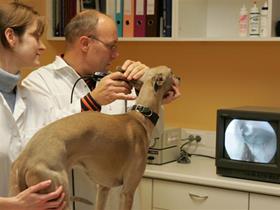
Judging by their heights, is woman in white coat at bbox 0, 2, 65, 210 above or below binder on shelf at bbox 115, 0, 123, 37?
below

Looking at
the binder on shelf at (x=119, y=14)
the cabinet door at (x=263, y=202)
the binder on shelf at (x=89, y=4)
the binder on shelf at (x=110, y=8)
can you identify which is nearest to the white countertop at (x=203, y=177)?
the cabinet door at (x=263, y=202)

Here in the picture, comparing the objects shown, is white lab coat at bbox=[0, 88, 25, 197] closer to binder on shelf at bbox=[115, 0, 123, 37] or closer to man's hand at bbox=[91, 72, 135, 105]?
man's hand at bbox=[91, 72, 135, 105]

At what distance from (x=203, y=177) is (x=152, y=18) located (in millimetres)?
1008

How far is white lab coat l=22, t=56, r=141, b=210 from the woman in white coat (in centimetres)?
5

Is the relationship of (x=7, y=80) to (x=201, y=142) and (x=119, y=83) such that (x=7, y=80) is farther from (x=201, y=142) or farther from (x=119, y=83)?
(x=201, y=142)

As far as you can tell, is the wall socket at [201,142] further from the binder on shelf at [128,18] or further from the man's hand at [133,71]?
the man's hand at [133,71]

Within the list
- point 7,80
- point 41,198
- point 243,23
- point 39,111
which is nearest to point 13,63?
point 7,80

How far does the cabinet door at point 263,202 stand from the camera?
96.0 inches

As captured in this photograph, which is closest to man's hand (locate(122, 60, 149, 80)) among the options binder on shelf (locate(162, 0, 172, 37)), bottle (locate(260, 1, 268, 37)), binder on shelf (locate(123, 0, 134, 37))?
bottle (locate(260, 1, 268, 37))

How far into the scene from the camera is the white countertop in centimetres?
246

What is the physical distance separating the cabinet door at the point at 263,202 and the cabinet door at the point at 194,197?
0.04 m

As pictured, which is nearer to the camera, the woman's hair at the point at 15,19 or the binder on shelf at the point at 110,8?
the woman's hair at the point at 15,19

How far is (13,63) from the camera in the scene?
1687 millimetres

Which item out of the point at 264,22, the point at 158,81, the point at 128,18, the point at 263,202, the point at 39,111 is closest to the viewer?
the point at 158,81
